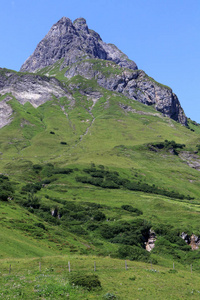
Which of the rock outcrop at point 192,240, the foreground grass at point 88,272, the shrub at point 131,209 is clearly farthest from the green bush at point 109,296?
the shrub at point 131,209

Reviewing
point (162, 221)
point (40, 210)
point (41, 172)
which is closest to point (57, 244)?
point (40, 210)

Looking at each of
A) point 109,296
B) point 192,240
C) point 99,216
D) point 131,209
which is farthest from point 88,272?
point 131,209

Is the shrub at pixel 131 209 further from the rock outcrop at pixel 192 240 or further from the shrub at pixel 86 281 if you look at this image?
the shrub at pixel 86 281

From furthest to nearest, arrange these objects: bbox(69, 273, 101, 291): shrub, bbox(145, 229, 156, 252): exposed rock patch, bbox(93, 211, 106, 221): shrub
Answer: bbox(93, 211, 106, 221): shrub, bbox(145, 229, 156, 252): exposed rock patch, bbox(69, 273, 101, 291): shrub

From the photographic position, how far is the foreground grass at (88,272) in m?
28.7

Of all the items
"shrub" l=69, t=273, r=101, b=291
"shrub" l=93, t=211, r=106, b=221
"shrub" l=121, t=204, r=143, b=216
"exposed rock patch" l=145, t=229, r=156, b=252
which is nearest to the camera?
"shrub" l=69, t=273, r=101, b=291

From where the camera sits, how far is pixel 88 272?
3788 cm

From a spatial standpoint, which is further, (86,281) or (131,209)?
(131,209)

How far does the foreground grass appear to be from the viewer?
28719mm

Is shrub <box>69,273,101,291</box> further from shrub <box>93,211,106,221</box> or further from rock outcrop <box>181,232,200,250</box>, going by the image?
shrub <box>93,211,106,221</box>

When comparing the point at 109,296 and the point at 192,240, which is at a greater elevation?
the point at 109,296

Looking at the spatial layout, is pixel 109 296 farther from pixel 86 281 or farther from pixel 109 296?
pixel 86 281

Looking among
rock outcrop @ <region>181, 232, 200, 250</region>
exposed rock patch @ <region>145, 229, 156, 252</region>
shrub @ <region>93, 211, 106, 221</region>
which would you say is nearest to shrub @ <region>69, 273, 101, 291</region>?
exposed rock patch @ <region>145, 229, 156, 252</region>

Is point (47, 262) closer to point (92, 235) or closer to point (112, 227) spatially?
point (92, 235)
